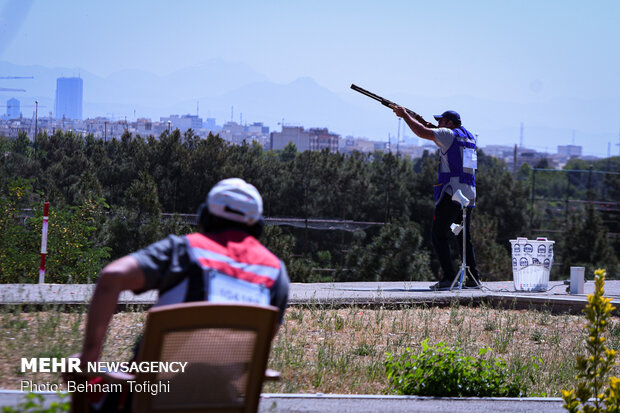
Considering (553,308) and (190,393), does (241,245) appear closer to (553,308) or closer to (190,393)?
(190,393)

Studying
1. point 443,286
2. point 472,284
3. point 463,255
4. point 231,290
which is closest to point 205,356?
point 231,290

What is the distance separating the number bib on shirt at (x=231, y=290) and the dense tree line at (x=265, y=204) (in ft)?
42.4

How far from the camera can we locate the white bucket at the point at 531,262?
37.1 feet

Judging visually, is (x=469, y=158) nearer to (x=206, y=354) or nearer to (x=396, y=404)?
(x=396, y=404)

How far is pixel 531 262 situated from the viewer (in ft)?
37.8

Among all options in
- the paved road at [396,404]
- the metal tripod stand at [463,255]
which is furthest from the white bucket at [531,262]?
the paved road at [396,404]

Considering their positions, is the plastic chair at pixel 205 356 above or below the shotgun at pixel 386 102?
below

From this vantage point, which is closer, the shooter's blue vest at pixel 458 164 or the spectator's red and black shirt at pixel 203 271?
the spectator's red and black shirt at pixel 203 271

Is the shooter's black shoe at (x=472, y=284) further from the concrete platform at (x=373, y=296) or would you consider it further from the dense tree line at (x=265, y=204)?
the dense tree line at (x=265, y=204)

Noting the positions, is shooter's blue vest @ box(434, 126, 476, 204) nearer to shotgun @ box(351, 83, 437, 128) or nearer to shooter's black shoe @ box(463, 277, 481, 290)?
shotgun @ box(351, 83, 437, 128)

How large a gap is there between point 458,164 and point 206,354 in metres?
8.04

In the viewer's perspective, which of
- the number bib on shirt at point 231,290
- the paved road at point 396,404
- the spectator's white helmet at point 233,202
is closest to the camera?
the number bib on shirt at point 231,290

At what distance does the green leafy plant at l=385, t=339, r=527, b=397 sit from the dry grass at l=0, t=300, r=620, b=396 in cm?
22

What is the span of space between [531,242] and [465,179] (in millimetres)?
1465
